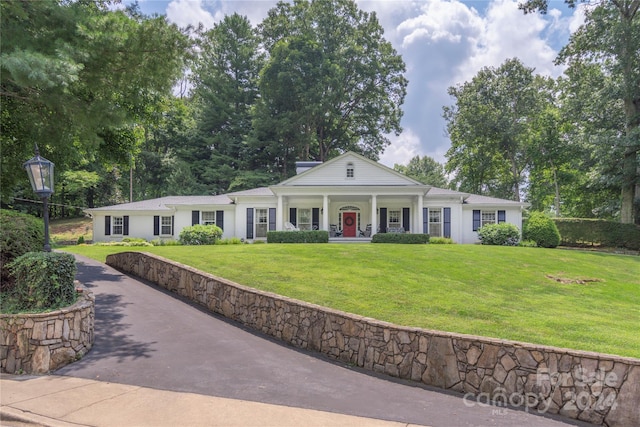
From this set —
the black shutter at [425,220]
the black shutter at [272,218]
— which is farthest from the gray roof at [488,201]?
the black shutter at [272,218]

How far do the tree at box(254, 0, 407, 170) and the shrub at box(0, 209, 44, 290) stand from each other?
2921 centimetres

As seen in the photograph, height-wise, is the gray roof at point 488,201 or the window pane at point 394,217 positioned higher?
the gray roof at point 488,201

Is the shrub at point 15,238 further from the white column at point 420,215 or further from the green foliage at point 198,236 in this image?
the white column at point 420,215

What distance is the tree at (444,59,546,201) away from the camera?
113ft

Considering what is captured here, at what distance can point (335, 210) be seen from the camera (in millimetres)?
24641

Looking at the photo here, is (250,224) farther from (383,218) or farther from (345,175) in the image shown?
(383,218)

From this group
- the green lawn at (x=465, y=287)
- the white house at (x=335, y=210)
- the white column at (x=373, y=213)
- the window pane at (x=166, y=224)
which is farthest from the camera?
the window pane at (x=166, y=224)

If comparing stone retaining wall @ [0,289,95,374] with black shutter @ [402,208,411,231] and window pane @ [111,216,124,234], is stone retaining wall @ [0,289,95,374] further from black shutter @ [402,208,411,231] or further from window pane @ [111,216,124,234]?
window pane @ [111,216,124,234]

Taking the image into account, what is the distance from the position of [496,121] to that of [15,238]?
1409 inches

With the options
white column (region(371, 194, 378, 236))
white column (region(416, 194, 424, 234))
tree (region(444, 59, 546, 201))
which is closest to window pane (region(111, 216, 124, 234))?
white column (region(371, 194, 378, 236))

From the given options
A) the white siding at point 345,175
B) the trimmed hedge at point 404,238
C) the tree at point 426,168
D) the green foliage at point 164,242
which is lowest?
the green foliage at point 164,242

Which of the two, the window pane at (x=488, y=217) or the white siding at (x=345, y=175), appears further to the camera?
the window pane at (x=488, y=217)

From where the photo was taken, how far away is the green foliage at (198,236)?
21250 millimetres

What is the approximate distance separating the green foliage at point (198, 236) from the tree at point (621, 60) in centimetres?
2394
